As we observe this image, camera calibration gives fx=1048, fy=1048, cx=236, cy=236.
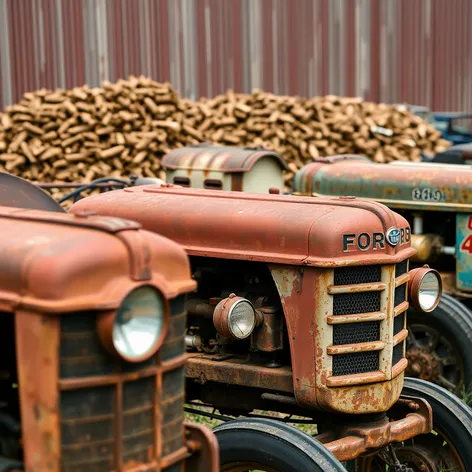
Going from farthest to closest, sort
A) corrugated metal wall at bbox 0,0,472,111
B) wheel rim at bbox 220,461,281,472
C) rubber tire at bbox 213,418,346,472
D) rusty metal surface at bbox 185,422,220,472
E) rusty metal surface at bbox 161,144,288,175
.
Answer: corrugated metal wall at bbox 0,0,472,111, rusty metal surface at bbox 161,144,288,175, wheel rim at bbox 220,461,281,472, rubber tire at bbox 213,418,346,472, rusty metal surface at bbox 185,422,220,472

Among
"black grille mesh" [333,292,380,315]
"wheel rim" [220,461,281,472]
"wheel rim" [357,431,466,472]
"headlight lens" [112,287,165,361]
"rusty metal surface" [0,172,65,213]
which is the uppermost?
"rusty metal surface" [0,172,65,213]

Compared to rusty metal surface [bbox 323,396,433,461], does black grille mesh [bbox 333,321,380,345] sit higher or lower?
higher

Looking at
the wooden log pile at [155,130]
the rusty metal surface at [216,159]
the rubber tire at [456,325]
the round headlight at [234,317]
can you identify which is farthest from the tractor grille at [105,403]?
the wooden log pile at [155,130]

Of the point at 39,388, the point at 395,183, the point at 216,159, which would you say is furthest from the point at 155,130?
the point at 39,388

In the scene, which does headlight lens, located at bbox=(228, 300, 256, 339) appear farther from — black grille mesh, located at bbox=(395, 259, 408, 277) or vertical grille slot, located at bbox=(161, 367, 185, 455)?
vertical grille slot, located at bbox=(161, 367, 185, 455)

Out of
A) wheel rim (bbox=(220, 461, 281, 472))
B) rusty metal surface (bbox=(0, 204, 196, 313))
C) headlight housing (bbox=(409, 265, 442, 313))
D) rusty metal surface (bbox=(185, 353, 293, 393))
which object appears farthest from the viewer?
headlight housing (bbox=(409, 265, 442, 313))

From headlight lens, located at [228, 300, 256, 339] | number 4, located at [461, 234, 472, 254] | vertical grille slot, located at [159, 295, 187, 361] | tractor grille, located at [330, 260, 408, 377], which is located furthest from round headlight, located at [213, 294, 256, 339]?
number 4, located at [461, 234, 472, 254]

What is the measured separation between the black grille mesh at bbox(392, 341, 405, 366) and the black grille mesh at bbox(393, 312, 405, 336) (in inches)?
2.5

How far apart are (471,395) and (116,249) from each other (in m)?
3.57

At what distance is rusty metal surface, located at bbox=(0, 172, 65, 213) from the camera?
12.4 ft

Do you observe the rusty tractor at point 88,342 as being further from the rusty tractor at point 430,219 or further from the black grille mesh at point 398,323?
the rusty tractor at point 430,219

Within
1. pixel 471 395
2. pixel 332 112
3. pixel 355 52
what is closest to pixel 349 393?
pixel 471 395

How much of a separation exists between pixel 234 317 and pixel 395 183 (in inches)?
107

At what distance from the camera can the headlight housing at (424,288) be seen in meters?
4.52
